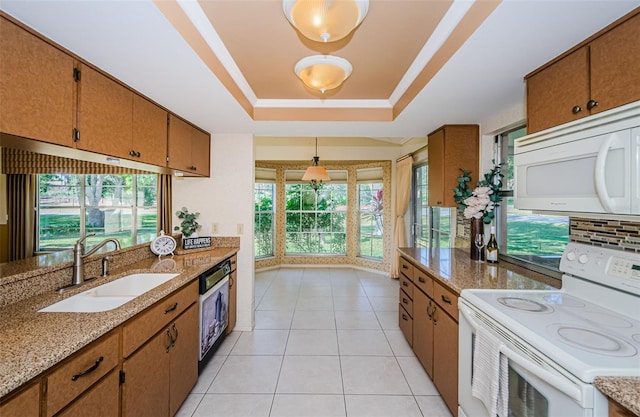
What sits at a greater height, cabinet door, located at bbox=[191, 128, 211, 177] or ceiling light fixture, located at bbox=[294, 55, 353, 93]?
ceiling light fixture, located at bbox=[294, 55, 353, 93]

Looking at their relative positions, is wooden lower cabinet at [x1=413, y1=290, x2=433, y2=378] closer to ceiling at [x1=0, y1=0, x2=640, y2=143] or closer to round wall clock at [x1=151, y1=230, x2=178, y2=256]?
ceiling at [x1=0, y1=0, x2=640, y2=143]

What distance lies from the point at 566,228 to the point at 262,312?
334 centimetres

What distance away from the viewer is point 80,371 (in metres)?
1.05

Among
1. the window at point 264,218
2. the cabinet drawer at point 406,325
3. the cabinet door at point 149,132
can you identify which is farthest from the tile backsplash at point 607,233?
the window at point 264,218

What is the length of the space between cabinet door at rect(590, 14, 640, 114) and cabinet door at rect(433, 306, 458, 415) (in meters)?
1.45

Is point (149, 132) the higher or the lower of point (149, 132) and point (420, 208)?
the higher

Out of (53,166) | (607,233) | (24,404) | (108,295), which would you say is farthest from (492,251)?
(53,166)

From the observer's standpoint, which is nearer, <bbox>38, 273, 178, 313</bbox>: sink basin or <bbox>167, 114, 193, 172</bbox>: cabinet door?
<bbox>38, 273, 178, 313</bbox>: sink basin

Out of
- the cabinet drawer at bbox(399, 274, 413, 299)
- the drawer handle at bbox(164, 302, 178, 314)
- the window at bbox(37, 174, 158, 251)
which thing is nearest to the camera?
the drawer handle at bbox(164, 302, 178, 314)

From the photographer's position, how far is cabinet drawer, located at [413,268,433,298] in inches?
82.9

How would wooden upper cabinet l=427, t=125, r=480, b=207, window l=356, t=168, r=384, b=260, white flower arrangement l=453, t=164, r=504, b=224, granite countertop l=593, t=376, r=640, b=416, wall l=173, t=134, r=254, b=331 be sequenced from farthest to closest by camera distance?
window l=356, t=168, r=384, b=260, wall l=173, t=134, r=254, b=331, wooden upper cabinet l=427, t=125, r=480, b=207, white flower arrangement l=453, t=164, r=504, b=224, granite countertop l=593, t=376, r=640, b=416

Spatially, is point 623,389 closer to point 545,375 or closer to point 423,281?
point 545,375

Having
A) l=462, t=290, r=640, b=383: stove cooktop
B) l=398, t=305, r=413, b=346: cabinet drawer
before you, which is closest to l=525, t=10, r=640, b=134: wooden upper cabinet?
l=462, t=290, r=640, b=383: stove cooktop

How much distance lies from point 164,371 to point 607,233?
2847 mm
